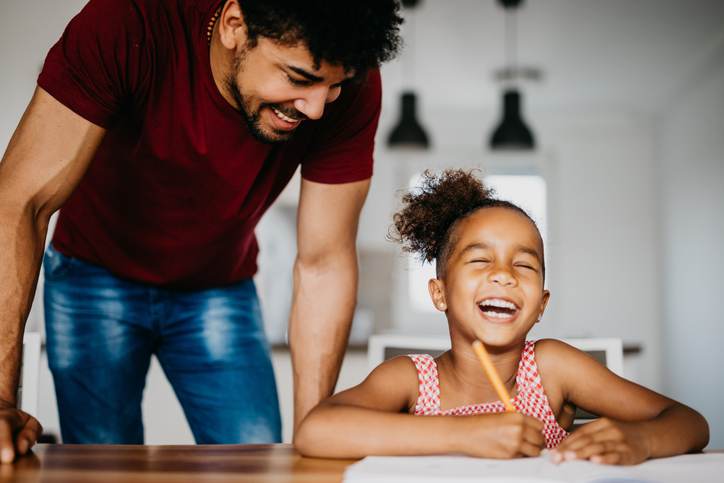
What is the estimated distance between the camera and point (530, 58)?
491cm

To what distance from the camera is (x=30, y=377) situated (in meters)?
1.37

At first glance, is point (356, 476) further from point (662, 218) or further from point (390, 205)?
point (662, 218)

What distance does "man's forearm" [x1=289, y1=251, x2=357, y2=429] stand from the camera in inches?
56.4

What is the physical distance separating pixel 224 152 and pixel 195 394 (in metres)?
0.55

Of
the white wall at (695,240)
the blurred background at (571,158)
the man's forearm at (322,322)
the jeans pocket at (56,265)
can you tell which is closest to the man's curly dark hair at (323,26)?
the man's forearm at (322,322)

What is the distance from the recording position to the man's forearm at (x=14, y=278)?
1.00 m

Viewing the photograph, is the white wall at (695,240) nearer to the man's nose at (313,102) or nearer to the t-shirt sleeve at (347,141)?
the t-shirt sleeve at (347,141)

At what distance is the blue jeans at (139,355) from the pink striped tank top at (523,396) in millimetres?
455

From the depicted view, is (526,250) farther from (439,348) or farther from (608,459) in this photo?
(608,459)

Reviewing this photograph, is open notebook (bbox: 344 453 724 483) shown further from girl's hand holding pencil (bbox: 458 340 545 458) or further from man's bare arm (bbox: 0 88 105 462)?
man's bare arm (bbox: 0 88 105 462)

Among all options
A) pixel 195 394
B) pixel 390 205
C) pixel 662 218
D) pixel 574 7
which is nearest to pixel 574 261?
pixel 662 218

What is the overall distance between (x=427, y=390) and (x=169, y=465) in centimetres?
48

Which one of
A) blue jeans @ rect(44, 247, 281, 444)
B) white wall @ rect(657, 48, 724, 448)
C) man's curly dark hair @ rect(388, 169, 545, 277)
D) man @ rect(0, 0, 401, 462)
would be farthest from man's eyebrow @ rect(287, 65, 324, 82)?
white wall @ rect(657, 48, 724, 448)

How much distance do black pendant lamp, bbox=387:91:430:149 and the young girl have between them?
3026mm
